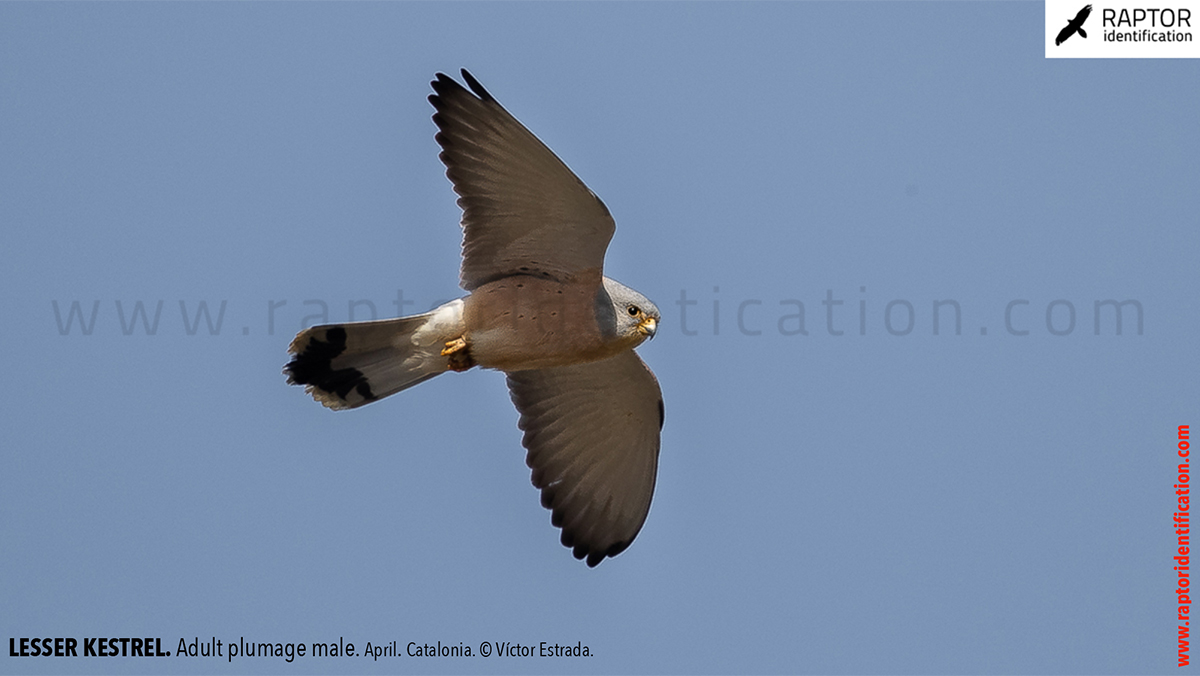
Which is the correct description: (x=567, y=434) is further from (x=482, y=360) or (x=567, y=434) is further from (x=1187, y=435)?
(x=1187, y=435)

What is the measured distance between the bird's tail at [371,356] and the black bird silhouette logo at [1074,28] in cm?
712

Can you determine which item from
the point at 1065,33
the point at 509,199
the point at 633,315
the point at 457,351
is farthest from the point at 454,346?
the point at 1065,33

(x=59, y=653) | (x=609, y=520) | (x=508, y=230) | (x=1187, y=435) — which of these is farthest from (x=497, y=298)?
(x=1187, y=435)

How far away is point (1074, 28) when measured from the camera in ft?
38.9

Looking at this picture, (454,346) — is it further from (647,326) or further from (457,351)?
(647,326)

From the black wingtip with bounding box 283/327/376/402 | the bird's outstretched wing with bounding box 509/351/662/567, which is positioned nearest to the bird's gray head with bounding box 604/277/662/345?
the bird's outstretched wing with bounding box 509/351/662/567

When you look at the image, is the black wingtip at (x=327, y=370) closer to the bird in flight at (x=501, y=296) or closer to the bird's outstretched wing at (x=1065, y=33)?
the bird in flight at (x=501, y=296)

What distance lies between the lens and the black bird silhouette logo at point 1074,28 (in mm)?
11828

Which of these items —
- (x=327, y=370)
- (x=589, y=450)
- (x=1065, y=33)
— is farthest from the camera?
(x=1065, y=33)

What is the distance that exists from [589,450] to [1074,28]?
6.66m

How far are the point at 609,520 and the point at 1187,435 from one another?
197 inches

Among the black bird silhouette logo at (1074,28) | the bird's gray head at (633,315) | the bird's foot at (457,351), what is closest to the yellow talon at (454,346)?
the bird's foot at (457,351)

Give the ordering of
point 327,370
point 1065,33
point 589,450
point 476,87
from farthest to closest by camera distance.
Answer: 1. point 1065,33
2. point 589,450
3. point 327,370
4. point 476,87

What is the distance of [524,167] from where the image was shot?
7.78 metres
